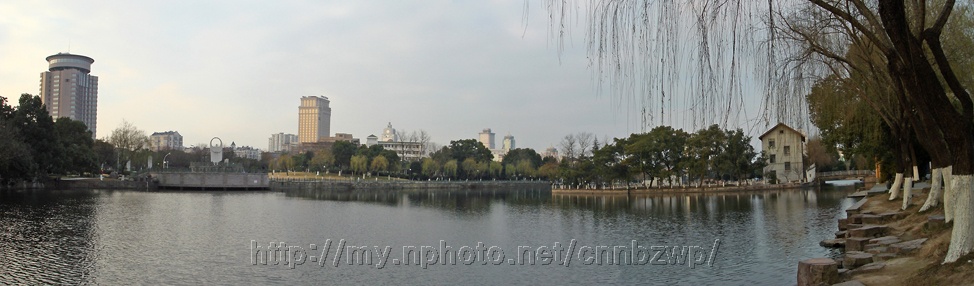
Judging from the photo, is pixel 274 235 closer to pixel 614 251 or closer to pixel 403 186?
pixel 614 251

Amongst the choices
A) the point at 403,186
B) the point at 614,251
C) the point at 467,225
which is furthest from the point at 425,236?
the point at 403,186

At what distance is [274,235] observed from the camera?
2231 centimetres

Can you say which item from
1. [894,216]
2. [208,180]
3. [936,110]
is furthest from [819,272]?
[208,180]

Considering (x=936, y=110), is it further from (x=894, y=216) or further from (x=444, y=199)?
(x=444, y=199)

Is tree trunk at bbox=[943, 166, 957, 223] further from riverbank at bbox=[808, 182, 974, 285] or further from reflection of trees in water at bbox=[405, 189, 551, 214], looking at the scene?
reflection of trees in water at bbox=[405, 189, 551, 214]

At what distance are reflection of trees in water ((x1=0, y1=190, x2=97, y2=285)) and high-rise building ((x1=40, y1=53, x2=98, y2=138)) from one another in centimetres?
15247

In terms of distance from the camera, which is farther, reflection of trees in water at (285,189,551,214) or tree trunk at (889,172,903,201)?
reflection of trees in water at (285,189,551,214)

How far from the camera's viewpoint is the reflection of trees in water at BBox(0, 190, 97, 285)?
13773 mm

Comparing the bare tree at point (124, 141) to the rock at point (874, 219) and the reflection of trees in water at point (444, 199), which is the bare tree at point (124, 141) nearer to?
the reflection of trees in water at point (444, 199)

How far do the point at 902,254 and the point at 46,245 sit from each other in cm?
2126

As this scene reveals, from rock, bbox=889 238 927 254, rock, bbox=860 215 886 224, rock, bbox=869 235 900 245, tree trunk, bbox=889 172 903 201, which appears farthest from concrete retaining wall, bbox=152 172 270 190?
rock, bbox=889 238 927 254

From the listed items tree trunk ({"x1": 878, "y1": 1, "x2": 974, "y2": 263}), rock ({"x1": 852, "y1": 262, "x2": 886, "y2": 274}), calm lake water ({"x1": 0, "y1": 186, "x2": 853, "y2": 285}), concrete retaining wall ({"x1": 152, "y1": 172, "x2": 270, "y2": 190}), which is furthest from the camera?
concrete retaining wall ({"x1": 152, "y1": 172, "x2": 270, "y2": 190})

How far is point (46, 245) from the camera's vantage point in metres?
18.1

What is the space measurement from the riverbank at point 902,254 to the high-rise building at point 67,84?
179981mm
